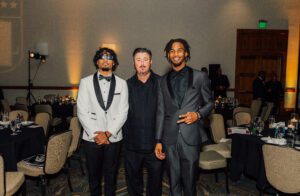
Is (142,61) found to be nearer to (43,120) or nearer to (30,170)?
(30,170)

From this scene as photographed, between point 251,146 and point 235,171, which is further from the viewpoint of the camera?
point 235,171

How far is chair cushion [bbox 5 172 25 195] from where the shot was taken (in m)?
3.27

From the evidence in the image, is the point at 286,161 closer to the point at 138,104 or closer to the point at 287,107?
the point at 138,104

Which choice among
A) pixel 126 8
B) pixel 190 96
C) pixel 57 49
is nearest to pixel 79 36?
pixel 57 49

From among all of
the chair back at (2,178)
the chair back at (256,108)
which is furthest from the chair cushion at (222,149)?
the chair back at (256,108)

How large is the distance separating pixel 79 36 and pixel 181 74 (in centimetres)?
817

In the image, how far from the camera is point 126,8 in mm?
10477

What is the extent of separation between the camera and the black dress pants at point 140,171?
3.21 meters

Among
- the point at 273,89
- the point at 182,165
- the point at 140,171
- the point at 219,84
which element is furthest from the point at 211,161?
the point at 273,89

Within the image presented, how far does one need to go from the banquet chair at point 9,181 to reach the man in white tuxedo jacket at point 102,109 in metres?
0.79

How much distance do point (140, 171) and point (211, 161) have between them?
123 centimetres

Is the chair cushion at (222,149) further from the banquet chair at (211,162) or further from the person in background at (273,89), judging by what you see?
the person in background at (273,89)

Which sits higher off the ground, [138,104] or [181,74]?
[181,74]

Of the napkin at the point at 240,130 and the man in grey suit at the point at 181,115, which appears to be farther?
the napkin at the point at 240,130
